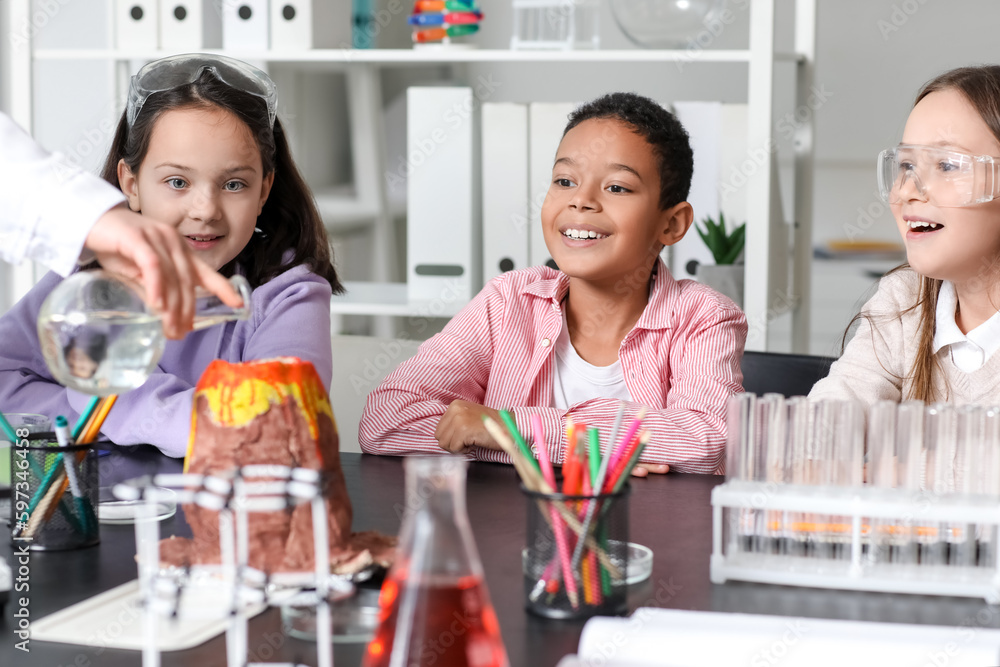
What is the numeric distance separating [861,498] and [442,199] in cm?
188

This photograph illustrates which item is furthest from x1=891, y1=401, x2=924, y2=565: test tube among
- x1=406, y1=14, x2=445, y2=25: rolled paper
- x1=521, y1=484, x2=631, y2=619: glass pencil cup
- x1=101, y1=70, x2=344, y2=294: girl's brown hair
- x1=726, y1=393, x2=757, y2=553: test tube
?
x1=406, y1=14, x2=445, y2=25: rolled paper

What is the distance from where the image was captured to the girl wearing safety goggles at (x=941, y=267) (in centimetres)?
129

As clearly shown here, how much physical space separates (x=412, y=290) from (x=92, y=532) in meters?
1.73

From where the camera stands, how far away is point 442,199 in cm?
258

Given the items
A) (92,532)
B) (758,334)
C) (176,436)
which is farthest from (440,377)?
(758,334)

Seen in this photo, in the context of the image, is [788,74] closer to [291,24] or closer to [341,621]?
[291,24]

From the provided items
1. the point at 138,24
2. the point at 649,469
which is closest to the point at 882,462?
the point at 649,469

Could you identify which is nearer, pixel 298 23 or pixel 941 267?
pixel 941 267

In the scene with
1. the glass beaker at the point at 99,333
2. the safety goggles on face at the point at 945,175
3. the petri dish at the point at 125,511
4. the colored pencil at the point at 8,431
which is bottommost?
the petri dish at the point at 125,511

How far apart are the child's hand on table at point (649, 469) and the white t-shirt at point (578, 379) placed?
15.1 inches

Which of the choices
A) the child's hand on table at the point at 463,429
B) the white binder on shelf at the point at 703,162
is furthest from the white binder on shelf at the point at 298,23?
the child's hand on table at the point at 463,429

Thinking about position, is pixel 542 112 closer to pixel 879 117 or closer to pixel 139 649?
pixel 879 117

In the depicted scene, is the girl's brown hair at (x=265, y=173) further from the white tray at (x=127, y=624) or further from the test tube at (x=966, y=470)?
the test tube at (x=966, y=470)

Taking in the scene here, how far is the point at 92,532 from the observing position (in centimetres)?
92
